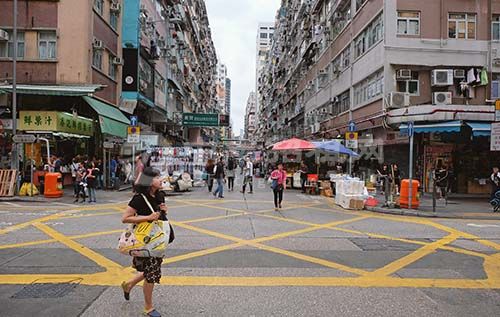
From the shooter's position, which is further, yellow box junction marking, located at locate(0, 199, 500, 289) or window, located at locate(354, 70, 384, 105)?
window, located at locate(354, 70, 384, 105)

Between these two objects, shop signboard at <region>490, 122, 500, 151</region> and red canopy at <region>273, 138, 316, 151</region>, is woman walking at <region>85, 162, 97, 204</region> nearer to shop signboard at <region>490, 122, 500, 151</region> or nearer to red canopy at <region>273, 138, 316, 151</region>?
red canopy at <region>273, 138, 316, 151</region>

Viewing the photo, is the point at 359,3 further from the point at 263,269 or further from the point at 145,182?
the point at 145,182

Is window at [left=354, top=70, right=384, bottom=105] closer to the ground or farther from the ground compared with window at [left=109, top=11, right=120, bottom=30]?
closer to the ground

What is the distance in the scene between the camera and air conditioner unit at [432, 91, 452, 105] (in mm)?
20547

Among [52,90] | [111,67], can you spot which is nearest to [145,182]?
[52,90]

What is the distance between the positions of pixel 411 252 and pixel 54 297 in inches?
237

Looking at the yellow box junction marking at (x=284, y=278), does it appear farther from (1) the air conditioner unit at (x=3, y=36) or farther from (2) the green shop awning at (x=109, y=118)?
(1) the air conditioner unit at (x=3, y=36)

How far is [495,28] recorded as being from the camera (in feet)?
72.9

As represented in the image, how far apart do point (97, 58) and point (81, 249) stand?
17.1 m

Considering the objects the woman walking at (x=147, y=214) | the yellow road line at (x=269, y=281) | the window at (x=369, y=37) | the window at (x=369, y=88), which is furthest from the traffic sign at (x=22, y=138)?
the window at (x=369, y=37)

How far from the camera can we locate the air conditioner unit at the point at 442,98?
20547mm

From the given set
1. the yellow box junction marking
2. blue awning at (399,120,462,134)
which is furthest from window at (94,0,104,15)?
blue awning at (399,120,462,134)

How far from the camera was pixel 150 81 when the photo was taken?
29.6 m

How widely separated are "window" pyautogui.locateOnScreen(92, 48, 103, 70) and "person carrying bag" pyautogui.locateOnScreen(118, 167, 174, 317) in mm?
19036
